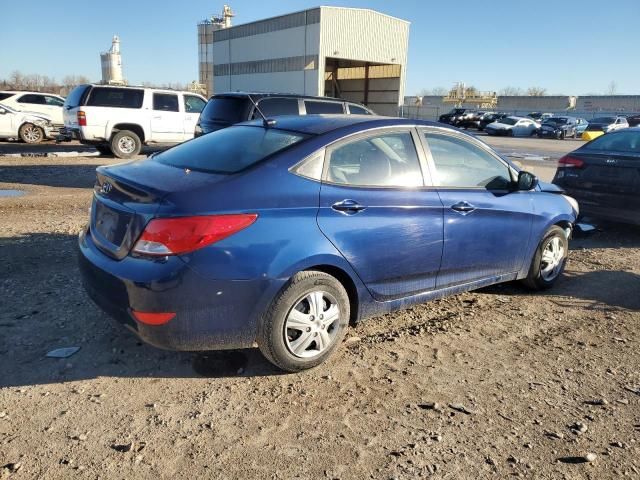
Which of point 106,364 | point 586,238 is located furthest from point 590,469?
point 586,238

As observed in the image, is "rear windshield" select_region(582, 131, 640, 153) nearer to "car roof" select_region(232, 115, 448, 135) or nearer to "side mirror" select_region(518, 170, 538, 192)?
"side mirror" select_region(518, 170, 538, 192)

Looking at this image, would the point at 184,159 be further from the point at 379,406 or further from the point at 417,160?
the point at 379,406

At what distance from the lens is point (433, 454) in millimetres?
2721

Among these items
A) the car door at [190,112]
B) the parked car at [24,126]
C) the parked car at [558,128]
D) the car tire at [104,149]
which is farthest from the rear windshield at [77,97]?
the parked car at [558,128]

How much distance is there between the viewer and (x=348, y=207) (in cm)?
346

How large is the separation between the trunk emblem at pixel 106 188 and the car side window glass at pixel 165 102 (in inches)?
488

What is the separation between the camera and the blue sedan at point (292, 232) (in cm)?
296

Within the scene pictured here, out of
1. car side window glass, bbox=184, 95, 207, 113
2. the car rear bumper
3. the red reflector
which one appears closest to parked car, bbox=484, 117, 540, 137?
car side window glass, bbox=184, 95, 207, 113

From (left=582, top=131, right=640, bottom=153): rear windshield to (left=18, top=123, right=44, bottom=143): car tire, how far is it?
17.2 metres

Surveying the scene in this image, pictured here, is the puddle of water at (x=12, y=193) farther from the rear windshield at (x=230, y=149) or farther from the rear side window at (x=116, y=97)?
the rear windshield at (x=230, y=149)

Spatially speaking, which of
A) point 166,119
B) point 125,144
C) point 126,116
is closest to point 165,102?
point 166,119

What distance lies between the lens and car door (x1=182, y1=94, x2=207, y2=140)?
618 inches

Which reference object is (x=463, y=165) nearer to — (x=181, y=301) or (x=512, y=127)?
(x=181, y=301)

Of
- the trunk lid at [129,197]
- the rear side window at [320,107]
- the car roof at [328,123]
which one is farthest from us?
the rear side window at [320,107]
